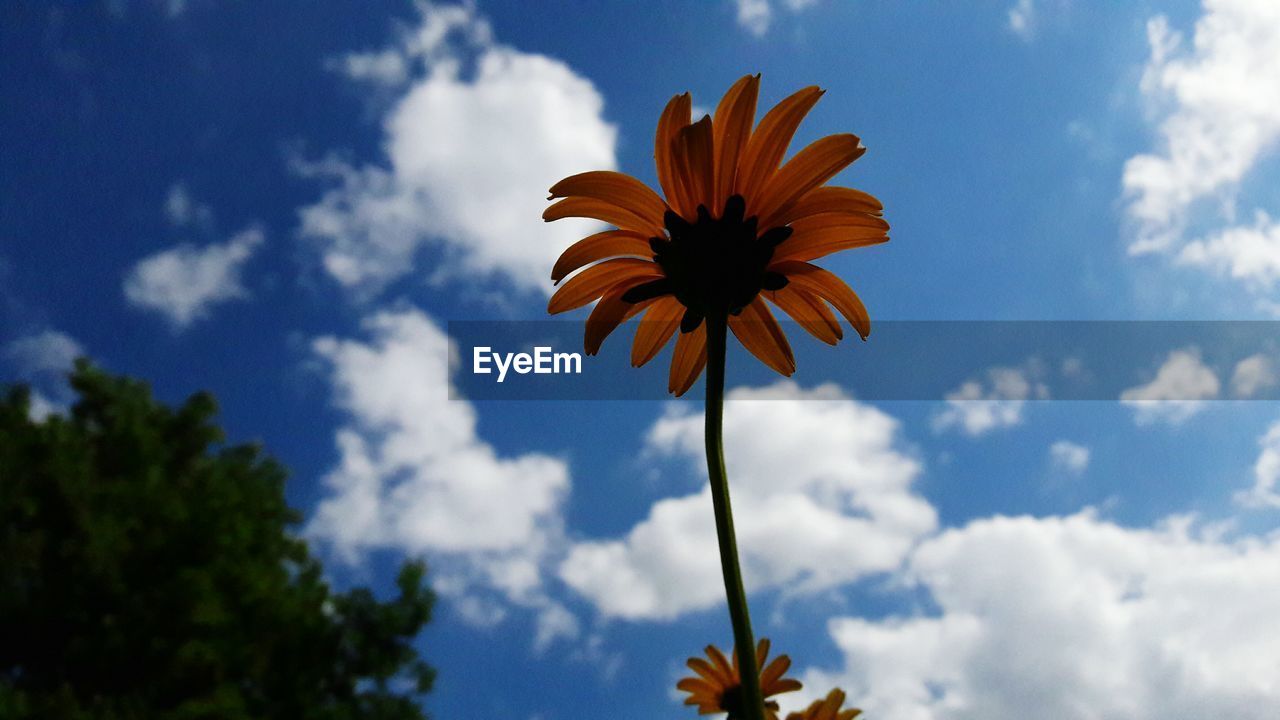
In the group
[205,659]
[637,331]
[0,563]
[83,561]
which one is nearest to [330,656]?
[205,659]

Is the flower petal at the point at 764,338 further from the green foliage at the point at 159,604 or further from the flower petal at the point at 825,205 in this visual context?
the green foliage at the point at 159,604

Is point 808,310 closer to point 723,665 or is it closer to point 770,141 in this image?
point 770,141

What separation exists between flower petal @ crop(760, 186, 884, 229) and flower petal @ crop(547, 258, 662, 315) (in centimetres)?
12

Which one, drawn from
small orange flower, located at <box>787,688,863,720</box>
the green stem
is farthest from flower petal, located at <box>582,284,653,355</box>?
small orange flower, located at <box>787,688,863,720</box>

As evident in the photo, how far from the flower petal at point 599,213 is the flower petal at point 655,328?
2.9 inches

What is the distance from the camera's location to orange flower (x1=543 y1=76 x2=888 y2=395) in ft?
2.63

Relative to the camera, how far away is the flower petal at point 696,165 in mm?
796

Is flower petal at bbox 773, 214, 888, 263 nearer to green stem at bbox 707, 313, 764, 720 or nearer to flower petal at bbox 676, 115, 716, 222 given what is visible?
flower petal at bbox 676, 115, 716, 222

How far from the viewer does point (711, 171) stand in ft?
2.71

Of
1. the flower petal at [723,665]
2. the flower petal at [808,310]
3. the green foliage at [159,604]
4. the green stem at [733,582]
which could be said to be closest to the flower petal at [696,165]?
the flower petal at [808,310]

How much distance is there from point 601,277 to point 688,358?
12 centimetres

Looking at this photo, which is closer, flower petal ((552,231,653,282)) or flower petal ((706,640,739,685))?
flower petal ((552,231,653,282))

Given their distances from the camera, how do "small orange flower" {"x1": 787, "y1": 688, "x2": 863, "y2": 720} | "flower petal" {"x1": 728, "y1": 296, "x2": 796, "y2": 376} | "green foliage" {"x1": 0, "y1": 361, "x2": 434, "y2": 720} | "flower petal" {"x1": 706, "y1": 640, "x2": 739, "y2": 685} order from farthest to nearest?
"green foliage" {"x1": 0, "y1": 361, "x2": 434, "y2": 720} → "flower petal" {"x1": 706, "y1": 640, "x2": 739, "y2": 685} → "small orange flower" {"x1": 787, "y1": 688, "x2": 863, "y2": 720} → "flower petal" {"x1": 728, "y1": 296, "x2": 796, "y2": 376}

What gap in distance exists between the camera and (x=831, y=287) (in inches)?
33.4
